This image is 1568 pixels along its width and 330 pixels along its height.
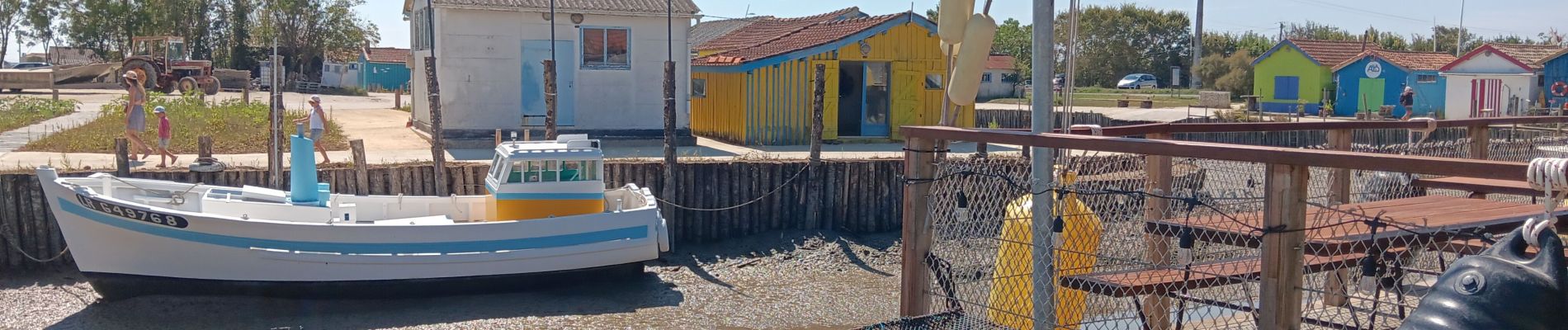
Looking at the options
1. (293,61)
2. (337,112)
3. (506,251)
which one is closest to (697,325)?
(506,251)

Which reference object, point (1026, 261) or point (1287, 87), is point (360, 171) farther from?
point (1287, 87)

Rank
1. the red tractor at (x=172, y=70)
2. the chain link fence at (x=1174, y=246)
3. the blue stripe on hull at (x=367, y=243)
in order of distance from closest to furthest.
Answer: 1. the chain link fence at (x=1174, y=246)
2. the blue stripe on hull at (x=367, y=243)
3. the red tractor at (x=172, y=70)

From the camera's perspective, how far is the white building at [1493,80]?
30.9m

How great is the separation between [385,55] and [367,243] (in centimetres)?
5045

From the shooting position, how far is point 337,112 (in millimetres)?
32375

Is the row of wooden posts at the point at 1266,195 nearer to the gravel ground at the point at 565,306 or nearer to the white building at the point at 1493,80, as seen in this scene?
the gravel ground at the point at 565,306

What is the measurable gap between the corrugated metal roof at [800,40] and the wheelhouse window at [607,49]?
1.91 m

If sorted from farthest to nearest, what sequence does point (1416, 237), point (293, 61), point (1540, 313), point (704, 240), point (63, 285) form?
1. point (293, 61)
2. point (704, 240)
3. point (63, 285)
4. point (1416, 237)
5. point (1540, 313)

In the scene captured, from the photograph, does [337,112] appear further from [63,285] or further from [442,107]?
[63,285]

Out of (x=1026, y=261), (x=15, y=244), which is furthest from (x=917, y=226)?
(x=15, y=244)

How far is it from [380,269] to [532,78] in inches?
375

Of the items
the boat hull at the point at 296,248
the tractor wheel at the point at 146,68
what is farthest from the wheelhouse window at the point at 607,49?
the tractor wheel at the point at 146,68

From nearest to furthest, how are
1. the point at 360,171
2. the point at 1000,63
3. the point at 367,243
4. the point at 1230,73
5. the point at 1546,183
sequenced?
the point at 1546,183 → the point at 367,243 → the point at 360,171 → the point at 1230,73 → the point at 1000,63

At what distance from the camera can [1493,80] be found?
1236 inches
